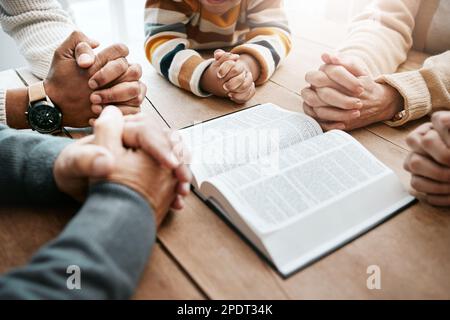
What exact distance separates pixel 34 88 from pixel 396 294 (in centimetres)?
73

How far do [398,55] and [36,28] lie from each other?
3.12ft

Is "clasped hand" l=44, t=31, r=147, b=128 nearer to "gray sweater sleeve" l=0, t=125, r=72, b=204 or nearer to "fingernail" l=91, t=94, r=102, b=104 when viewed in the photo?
"fingernail" l=91, t=94, r=102, b=104

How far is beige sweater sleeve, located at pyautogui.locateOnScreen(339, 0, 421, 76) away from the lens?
0.91 meters

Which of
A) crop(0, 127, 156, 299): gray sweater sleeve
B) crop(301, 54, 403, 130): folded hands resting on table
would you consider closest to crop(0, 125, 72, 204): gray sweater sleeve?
crop(0, 127, 156, 299): gray sweater sleeve

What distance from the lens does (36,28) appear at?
93 cm

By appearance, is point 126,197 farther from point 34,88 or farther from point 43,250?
point 34,88

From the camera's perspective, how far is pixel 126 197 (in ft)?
1.48

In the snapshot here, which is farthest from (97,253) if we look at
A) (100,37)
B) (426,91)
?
(100,37)

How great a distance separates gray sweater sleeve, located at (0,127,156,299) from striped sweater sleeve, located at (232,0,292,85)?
0.58 m

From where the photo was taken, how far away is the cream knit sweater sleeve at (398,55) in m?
0.77

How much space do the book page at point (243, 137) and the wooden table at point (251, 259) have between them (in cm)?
7

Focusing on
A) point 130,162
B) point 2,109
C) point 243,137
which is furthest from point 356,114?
point 2,109

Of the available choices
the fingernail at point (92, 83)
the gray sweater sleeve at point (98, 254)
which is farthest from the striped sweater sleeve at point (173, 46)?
the gray sweater sleeve at point (98, 254)

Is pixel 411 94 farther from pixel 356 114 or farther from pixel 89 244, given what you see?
pixel 89 244
